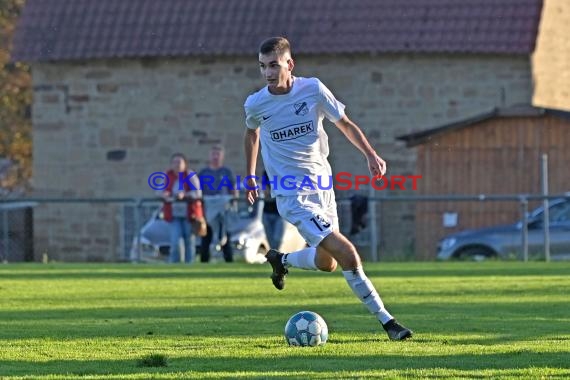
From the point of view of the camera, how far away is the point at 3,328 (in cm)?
1249

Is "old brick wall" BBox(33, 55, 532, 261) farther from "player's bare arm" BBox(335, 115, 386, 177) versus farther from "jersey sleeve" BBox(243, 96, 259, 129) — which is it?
"player's bare arm" BBox(335, 115, 386, 177)

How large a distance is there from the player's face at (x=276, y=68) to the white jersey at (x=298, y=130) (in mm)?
145

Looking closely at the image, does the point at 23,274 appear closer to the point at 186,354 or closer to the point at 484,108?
the point at 186,354

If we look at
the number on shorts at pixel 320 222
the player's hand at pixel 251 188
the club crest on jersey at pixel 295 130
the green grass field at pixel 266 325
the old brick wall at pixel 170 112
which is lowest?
the green grass field at pixel 266 325

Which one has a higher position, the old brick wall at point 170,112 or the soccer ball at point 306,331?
the old brick wall at point 170,112

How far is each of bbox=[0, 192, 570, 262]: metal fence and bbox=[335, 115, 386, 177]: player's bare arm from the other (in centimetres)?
1432

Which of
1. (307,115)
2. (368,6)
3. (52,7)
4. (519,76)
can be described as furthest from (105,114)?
(307,115)

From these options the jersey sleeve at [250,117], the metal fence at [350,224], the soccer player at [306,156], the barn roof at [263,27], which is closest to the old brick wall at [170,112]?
the metal fence at [350,224]

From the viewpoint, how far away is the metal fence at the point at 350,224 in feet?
89.0

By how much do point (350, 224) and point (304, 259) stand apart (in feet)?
63.8

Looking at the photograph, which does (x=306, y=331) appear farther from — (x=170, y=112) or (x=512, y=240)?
(x=170, y=112)

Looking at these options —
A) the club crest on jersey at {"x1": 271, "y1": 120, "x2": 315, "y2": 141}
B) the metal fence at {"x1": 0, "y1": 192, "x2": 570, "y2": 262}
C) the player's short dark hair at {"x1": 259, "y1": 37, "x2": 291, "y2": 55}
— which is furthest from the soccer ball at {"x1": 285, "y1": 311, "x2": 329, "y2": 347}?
the metal fence at {"x1": 0, "y1": 192, "x2": 570, "y2": 262}

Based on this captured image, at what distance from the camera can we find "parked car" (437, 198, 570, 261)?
26938 millimetres

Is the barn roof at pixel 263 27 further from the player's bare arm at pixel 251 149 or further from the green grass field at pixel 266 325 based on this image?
the player's bare arm at pixel 251 149
